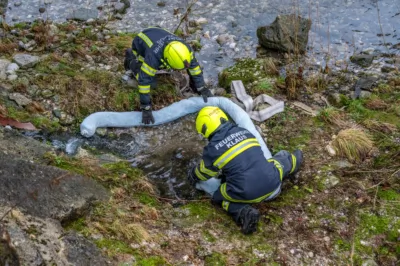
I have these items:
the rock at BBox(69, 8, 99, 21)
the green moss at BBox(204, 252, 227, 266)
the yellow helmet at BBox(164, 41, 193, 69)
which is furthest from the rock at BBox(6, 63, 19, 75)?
the green moss at BBox(204, 252, 227, 266)

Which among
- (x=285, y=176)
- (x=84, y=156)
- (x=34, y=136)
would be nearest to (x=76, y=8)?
(x=34, y=136)

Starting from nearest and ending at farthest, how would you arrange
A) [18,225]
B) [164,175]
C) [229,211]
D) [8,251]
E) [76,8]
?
[8,251]
[18,225]
[229,211]
[164,175]
[76,8]

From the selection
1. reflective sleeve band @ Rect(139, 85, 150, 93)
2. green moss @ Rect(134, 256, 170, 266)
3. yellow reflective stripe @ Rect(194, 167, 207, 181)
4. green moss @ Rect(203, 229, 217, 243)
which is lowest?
green moss @ Rect(203, 229, 217, 243)

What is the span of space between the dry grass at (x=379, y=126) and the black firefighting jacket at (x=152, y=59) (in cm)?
269

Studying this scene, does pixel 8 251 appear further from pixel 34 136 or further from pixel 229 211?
pixel 34 136

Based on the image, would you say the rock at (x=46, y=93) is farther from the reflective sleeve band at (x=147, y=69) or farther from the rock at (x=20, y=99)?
the reflective sleeve band at (x=147, y=69)

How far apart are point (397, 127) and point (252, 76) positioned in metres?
2.66

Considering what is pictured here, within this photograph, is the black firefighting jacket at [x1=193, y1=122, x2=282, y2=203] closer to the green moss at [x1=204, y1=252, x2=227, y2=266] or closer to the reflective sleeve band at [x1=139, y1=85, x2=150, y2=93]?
the green moss at [x1=204, y1=252, x2=227, y2=266]

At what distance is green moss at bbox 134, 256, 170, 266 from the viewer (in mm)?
3932

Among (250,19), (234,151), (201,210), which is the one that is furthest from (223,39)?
(201,210)

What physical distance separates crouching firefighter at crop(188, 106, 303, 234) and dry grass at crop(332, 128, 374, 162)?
119cm

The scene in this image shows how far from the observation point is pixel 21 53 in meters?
7.40

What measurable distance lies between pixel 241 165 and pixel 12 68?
4.47m

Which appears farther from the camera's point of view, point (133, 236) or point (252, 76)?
point (252, 76)
